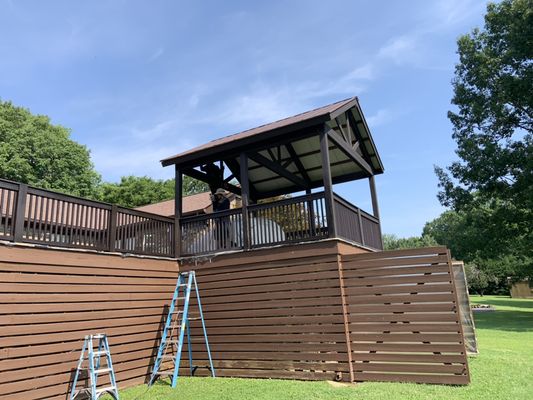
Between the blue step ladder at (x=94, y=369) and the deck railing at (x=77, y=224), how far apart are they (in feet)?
5.53

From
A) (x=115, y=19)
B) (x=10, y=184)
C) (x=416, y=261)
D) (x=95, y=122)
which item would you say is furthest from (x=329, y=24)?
(x=95, y=122)

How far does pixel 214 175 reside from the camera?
1021 cm

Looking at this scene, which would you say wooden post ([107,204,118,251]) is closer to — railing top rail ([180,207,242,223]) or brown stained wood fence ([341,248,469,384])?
railing top rail ([180,207,242,223])

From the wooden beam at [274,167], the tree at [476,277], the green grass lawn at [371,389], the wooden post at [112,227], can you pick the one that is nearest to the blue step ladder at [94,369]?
the green grass lawn at [371,389]

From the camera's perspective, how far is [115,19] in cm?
931

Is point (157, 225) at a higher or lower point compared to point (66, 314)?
higher

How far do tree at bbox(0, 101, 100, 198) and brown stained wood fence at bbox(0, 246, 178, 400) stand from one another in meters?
21.3

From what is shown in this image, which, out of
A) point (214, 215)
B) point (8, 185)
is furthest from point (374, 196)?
point (8, 185)

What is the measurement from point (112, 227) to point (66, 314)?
1.77m

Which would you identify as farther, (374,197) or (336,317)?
(374,197)

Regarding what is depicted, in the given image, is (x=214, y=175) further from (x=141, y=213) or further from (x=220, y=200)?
(x=141, y=213)

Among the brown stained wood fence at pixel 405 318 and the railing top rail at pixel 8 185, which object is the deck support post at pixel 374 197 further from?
the railing top rail at pixel 8 185

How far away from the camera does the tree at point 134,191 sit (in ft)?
104

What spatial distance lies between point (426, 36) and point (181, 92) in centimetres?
827
